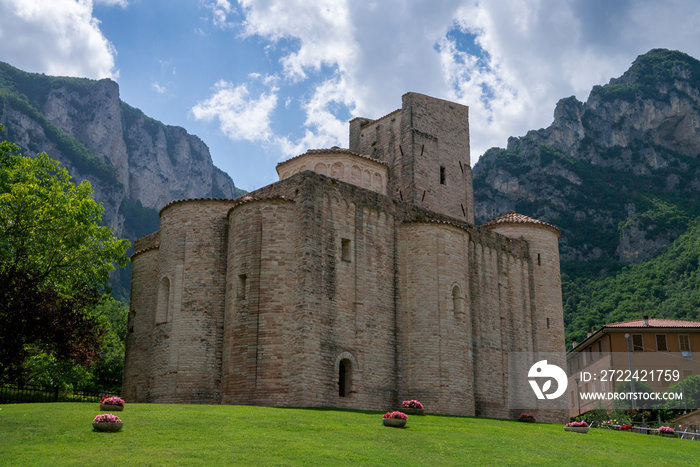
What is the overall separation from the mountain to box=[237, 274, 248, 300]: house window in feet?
214

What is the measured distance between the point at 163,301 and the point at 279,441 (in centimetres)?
1673

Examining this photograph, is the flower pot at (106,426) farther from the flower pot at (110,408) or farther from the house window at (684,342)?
the house window at (684,342)

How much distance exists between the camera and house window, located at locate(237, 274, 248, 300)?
3275 cm

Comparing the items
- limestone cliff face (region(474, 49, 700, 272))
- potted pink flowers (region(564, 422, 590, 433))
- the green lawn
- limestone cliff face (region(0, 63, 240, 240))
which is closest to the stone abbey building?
the green lawn

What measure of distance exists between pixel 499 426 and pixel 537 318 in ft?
52.0

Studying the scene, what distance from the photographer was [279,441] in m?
20.1

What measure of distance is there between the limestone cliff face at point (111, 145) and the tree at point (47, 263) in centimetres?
10549

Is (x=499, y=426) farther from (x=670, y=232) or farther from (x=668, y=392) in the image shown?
(x=670, y=232)

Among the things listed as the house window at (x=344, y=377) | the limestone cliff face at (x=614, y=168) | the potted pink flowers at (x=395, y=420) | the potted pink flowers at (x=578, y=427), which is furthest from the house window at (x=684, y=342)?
the limestone cliff face at (x=614, y=168)

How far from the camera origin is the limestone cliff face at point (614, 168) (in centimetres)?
11831

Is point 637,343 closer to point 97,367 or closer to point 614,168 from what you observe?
point 97,367

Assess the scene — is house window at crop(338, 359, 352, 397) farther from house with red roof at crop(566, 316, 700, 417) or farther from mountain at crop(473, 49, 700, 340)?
mountain at crop(473, 49, 700, 340)

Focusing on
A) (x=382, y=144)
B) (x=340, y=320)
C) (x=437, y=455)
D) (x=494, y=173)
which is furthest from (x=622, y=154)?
(x=437, y=455)

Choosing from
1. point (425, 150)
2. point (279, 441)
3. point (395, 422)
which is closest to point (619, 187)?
point (425, 150)
